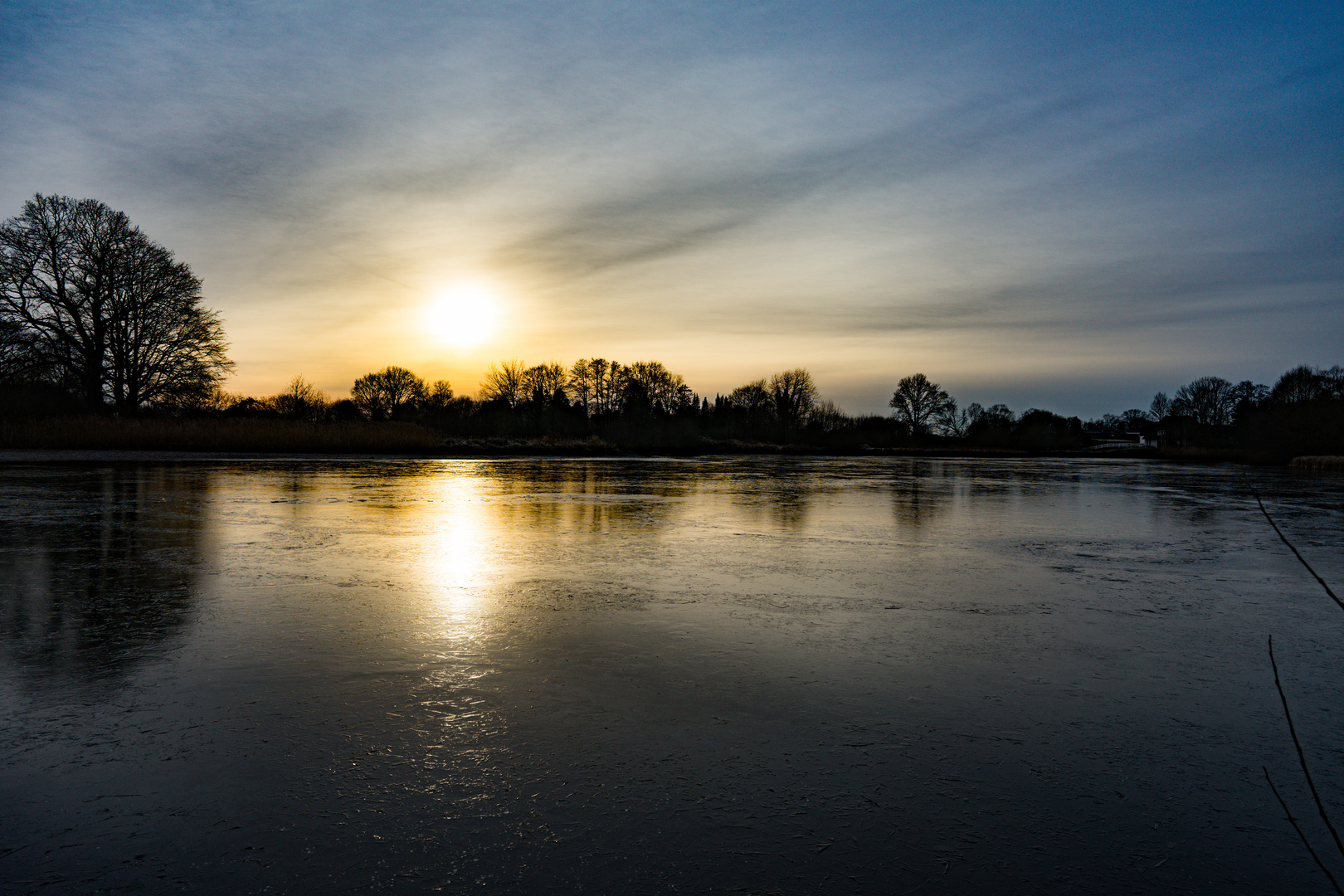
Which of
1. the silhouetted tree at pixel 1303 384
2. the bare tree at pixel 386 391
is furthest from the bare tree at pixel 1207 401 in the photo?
Answer: the bare tree at pixel 386 391

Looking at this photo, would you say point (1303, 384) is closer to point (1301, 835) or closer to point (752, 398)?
point (752, 398)

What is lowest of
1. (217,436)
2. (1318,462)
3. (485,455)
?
(1318,462)

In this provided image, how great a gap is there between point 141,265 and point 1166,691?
3532 centimetres

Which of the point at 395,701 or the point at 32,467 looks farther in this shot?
the point at 32,467

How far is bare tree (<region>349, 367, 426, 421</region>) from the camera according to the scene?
7850 centimetres

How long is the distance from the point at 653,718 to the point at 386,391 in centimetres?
8161

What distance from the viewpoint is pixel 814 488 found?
611 inches

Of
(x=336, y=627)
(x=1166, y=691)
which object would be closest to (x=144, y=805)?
(x=336, y=627)

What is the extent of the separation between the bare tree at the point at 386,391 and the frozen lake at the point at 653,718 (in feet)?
246

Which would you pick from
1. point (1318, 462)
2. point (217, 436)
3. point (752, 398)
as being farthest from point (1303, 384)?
point (217, 436)

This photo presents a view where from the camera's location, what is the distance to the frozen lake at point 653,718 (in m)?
2.14

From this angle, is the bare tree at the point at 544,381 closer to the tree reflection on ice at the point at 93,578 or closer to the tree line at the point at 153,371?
the tree line at the point at 153,371

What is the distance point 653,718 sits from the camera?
313 centimetres

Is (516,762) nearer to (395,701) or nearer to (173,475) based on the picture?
(395,701)
